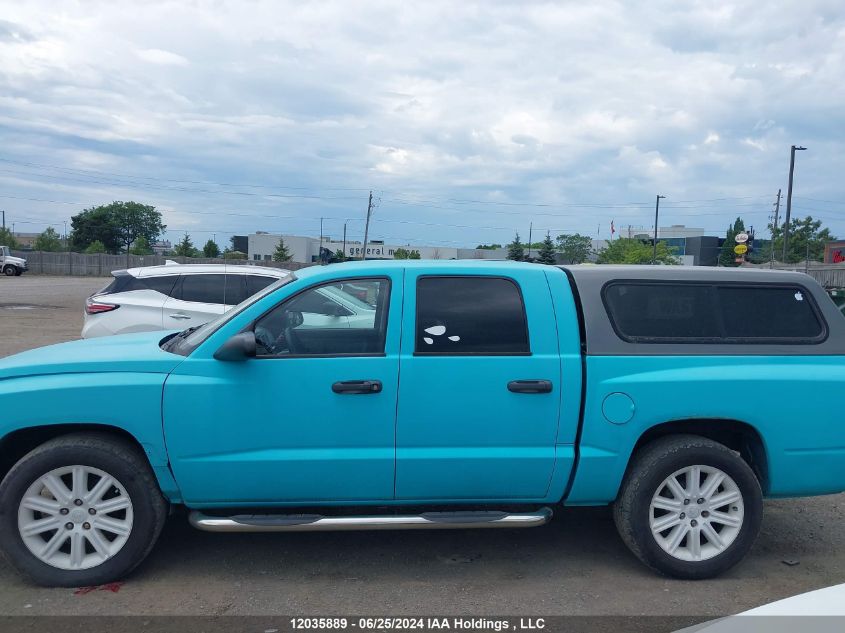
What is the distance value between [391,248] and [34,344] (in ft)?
248

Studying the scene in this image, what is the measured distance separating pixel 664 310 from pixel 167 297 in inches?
266

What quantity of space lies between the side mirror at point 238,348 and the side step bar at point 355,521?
0.89 metres

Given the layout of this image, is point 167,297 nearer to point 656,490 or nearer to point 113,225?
point 656,490

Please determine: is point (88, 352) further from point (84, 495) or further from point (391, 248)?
point (391, 248)

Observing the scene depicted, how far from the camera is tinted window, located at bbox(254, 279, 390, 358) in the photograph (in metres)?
4.11

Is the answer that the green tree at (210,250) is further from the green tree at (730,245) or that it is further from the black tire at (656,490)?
the black tire at (656,490)

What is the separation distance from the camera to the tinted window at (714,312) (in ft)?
14.1

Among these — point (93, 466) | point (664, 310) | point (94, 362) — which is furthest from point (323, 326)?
point (664, 310)

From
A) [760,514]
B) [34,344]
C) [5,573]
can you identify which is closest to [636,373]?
[760,514]

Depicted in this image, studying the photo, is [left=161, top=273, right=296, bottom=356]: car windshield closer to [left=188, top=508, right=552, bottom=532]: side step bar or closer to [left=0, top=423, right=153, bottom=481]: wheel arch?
[left=0, top=423, right=153, bottom=481]: wheel arch

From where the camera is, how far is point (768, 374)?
13.7 feet

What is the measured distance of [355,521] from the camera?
391cm

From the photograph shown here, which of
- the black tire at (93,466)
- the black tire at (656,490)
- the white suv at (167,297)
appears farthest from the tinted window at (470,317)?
→ the white suv at (167,297)

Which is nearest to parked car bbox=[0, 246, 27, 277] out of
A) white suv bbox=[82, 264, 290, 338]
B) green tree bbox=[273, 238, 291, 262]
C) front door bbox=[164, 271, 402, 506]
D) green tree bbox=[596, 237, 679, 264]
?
green tree bbox=[273, 238, 291, 262]
